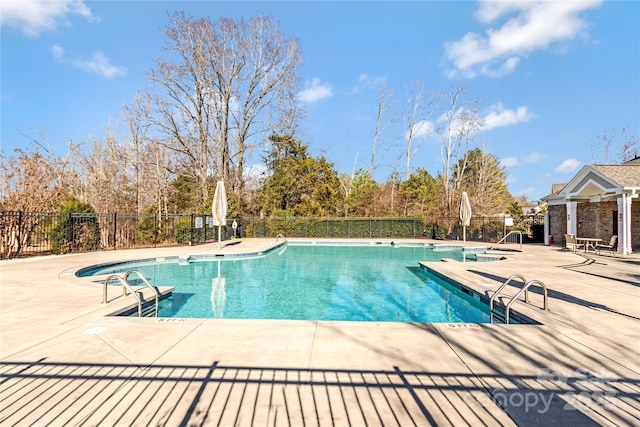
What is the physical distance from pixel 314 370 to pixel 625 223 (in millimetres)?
13979

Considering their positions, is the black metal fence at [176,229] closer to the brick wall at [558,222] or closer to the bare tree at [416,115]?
the brick wall at [558,222]

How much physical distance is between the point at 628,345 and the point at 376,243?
50.0ft

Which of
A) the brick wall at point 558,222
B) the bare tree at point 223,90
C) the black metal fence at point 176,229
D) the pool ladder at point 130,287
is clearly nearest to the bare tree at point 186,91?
the bare tree at point 223,90

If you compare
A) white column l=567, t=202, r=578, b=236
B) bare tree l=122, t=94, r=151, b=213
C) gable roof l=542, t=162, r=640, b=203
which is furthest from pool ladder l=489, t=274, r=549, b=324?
bare tree l=122, t=94, r=151, b=213

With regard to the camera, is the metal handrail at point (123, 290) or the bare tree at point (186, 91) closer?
the metal handrail at point (123, 290)

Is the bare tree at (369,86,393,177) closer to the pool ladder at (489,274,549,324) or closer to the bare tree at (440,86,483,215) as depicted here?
the bare tree at (440,86,483,215)

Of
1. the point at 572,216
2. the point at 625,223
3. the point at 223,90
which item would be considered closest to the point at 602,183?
the point at 625,223

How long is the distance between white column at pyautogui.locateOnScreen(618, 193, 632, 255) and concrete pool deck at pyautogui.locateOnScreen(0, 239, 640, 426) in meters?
9.42

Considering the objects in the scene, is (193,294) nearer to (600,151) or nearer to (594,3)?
(594,3)

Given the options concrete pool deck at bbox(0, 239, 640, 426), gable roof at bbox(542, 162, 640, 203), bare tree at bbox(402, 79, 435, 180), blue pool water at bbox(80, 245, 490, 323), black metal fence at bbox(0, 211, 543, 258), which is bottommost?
blue pool water at bbox(80, 245, 490, 323)

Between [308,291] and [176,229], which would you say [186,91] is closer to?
[176,229]

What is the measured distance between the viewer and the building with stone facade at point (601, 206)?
11.5m

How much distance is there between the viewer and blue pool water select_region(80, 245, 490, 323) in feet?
18.3

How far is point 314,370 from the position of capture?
8.72ft
